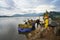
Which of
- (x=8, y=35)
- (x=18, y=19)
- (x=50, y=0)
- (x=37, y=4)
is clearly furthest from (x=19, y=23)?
(x=50, y=0)

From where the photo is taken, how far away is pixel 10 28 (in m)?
1.15

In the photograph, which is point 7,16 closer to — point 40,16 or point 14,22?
point 14,22

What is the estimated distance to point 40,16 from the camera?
3.77 ft

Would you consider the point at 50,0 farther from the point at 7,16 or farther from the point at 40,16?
the point at 7,16

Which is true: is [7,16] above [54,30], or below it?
above

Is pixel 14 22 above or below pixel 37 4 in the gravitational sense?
below

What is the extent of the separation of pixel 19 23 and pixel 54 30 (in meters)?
0.36

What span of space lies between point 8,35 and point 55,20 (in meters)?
0.49

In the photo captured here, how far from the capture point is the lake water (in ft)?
3.71

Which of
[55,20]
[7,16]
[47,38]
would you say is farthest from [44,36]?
[7,16]

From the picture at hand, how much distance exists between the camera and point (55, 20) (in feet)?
3.78

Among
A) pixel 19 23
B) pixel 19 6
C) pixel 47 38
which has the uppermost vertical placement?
pixel 19 6

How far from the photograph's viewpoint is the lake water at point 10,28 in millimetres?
1131

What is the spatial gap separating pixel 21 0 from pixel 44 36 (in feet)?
1.40
